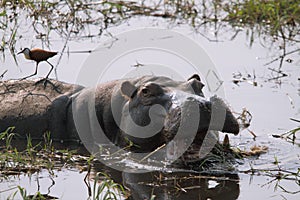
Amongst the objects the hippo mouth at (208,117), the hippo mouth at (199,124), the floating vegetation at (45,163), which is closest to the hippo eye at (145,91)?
the hippo mouth at (199,124)

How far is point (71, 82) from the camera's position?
29.8 feet

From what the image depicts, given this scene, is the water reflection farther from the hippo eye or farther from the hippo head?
the hippo eye

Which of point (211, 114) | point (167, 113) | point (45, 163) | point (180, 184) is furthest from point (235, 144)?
point (45, 163)

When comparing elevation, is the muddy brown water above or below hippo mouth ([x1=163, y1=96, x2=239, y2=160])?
below

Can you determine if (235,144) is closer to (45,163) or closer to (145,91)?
(145,91)

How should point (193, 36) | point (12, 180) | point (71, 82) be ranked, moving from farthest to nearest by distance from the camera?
point (193, 36), point (71, 82), point (12, 180)

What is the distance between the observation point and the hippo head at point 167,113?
6.62m

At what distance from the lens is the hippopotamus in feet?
22.0

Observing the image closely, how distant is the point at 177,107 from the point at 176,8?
580 cm

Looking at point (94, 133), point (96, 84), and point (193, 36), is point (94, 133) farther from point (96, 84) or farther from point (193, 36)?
point (193, 36)

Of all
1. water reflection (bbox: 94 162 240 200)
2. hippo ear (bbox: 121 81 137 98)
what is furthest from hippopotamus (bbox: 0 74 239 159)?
water reflection (bbox: 94 162 240 200)

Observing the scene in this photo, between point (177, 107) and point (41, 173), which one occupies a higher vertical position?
point (177, 107)

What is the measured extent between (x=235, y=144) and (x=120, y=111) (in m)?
1.09

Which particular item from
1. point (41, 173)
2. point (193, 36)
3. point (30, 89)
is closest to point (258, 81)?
point (193, 36)
